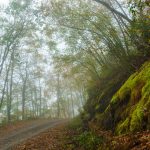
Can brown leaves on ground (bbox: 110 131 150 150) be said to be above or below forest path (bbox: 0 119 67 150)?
below

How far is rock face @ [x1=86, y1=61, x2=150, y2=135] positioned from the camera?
23.9 ft

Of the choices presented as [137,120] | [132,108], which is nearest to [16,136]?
[132,108]

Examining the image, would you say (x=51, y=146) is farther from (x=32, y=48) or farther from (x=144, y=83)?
(x=32, y=48)

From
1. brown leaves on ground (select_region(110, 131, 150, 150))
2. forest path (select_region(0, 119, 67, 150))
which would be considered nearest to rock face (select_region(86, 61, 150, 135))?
brown leaves on ground (select_region(110, 131, 150, 150))

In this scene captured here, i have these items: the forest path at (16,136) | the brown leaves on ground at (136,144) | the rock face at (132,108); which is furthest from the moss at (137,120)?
the forest path at (16,136)

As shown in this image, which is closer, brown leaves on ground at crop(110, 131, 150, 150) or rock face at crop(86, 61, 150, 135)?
brown leaves on ground at crop(110, 131, 150, 150)

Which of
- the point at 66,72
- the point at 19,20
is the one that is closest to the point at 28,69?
the point at 66,72

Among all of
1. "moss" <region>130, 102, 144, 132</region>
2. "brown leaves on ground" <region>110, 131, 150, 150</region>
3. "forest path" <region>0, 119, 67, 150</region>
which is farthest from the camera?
"forest path" <region>0, 119, 67, 150</region>

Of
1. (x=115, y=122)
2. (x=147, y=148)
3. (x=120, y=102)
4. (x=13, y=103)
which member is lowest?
(x=147, y=148)

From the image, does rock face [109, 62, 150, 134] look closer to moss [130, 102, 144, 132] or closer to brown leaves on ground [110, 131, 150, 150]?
moss [130, 102, 144, 132]

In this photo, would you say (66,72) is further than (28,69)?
No

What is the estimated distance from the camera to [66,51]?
25.4 meters

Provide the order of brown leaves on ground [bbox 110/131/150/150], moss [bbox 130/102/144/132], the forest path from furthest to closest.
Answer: the forest path
moss [bbox 130/102/144/132]
brown leaves on ground [bbox 110/131/150/150]

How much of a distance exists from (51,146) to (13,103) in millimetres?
33942
